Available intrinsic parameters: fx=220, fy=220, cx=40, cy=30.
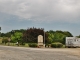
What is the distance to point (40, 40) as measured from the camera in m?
59.0

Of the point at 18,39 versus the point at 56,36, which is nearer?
the point at 18,39

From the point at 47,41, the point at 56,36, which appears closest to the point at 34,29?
the point at 47,41

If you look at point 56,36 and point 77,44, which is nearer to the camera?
point 77,44

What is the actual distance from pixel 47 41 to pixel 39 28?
8356 millimetres

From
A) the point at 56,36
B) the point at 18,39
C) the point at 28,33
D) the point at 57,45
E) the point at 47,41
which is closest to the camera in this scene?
the point at 57,45

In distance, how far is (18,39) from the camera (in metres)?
95.6

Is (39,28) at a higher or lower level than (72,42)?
higher

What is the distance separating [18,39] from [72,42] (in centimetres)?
4072

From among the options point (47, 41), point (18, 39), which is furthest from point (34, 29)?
point (18, 39)

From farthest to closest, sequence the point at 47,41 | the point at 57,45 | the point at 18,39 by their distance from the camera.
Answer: the point at 18,39 < the point at 47,41 < the point at 57,45

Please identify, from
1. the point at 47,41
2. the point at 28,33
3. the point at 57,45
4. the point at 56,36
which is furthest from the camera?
the point at 56,36

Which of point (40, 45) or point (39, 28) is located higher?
point (39, 28)

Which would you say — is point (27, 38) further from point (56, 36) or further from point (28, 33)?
point (56, 36)

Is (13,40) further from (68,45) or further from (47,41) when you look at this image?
(68,45)
